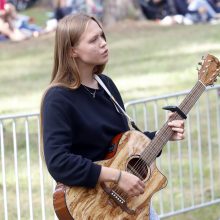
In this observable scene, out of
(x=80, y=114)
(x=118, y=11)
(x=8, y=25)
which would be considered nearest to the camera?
(x=80, y=114)

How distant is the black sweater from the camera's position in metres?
4.89

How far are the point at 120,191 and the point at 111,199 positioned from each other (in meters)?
0.06

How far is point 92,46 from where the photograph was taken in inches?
200

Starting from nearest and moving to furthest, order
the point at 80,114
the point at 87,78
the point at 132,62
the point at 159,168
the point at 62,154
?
the point at 62,154, the point at 80,114, the point at 87,78, the point at 159,168, the point at 132,62

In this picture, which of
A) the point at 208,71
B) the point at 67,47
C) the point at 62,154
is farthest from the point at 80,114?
the point at 208,71

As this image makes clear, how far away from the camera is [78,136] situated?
5.00 meters

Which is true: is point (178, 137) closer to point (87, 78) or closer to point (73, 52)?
point (87, 78)

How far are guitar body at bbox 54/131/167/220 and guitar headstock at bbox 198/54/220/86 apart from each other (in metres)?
0.47

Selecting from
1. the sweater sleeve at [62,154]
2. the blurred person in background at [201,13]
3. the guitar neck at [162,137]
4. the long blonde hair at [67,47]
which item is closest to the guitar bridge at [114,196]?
the sweater sleeve at [62,154]

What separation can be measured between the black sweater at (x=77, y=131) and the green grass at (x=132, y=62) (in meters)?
4.32

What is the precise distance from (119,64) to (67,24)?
12746 millimetres

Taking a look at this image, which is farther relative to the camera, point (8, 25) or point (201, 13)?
point (201, 13)

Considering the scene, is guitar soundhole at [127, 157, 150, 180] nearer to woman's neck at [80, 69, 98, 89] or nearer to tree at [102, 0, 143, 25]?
woman's neck at [80, 69, 98, 89]

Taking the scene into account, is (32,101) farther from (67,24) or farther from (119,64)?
(67,24)
